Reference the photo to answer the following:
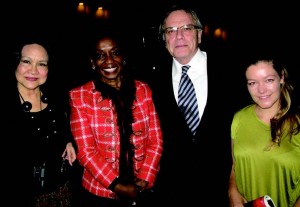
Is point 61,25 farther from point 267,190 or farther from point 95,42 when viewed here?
point 267,190

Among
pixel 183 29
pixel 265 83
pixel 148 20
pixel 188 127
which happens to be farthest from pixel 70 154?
pixel 148 20

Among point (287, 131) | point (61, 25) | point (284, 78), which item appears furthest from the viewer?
point (61, 25)

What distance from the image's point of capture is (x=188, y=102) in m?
2.37

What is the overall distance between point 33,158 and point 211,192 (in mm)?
1557

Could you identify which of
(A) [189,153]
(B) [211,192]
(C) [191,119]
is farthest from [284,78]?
(B) [211,192]

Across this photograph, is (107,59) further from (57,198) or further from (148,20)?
(148,20)

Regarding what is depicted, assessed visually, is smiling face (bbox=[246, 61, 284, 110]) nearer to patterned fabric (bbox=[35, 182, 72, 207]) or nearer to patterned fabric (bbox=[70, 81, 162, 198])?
patterned fabric (bbox=[70, 81, 162, 198])

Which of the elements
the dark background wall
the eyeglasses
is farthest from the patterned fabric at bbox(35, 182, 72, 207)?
the dark background wall

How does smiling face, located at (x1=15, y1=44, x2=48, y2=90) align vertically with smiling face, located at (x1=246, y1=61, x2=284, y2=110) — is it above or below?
above

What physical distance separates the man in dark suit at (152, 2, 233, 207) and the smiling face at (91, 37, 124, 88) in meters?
0.43

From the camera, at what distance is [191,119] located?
235 centimetres

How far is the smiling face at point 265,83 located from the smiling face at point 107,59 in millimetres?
1097

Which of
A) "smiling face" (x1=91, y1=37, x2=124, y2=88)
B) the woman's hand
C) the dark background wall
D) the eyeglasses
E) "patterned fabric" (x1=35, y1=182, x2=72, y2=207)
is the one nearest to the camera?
"patterned fabric" (x1=35, y1=182, x2=72, y2=207)

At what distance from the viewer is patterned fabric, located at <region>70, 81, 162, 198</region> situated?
219 cm
